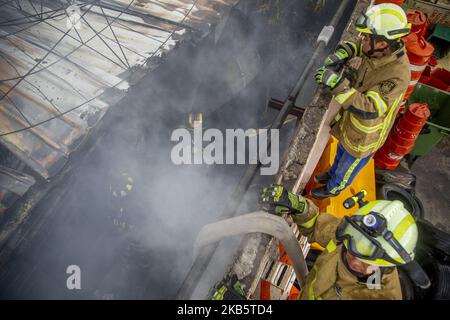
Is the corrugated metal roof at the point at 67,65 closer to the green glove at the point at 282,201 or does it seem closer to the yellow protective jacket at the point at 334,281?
Result: the green glove at the point at 282,201

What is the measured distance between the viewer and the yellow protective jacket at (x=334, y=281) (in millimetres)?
2516

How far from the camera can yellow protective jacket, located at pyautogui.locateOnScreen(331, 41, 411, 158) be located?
11.3 feet

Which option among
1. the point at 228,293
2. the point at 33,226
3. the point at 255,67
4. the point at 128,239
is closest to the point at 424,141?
the point at 255,67

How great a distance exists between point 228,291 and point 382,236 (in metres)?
1.37

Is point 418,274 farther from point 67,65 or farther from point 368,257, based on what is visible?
point 67,65

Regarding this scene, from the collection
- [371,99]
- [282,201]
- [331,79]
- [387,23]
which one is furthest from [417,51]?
[282,201]

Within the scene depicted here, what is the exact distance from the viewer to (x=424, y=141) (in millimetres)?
5629

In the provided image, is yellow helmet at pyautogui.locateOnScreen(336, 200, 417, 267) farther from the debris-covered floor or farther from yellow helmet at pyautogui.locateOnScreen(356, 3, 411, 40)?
the debris-covered floor

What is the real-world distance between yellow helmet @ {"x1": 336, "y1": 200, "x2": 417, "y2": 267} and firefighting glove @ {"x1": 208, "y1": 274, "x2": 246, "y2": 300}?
1.01m

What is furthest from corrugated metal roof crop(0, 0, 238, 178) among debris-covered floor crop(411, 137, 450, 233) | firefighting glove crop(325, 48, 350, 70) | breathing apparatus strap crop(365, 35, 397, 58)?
debris-covered floor crop(411, 137, 450, 233)

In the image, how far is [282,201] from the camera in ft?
10.2

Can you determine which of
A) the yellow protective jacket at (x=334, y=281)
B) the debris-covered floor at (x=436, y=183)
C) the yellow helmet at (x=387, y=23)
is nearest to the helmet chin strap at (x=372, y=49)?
the yellow helmet at (x=387, y=23)
